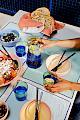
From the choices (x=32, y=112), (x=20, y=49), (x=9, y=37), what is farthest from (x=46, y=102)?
(x=9, y=37)

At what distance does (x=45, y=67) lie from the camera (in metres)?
2.01

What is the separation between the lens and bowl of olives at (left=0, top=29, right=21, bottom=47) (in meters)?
2.16

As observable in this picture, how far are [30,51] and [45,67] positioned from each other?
7.8 inches

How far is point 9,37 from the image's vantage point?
87.1 inches

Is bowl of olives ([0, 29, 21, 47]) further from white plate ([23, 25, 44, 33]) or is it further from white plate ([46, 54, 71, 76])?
white plate ([46, 54, 71, 76])

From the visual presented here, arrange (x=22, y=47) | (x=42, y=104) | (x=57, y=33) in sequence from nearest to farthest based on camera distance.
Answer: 1. (x=42, y=104)
2. (x=22, y=47)
3. (x=57, y=33)

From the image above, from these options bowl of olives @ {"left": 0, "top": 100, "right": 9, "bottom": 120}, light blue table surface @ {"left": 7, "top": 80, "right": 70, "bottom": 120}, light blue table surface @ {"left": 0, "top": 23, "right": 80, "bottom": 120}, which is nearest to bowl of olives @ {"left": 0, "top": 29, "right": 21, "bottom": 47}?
light blue table surface @ {"left": 0, "top": 23, "right": 80, "bottom": 120}

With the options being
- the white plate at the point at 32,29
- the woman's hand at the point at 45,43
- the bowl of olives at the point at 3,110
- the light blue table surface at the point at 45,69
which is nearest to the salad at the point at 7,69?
the light blue table surface at the point at 45,69

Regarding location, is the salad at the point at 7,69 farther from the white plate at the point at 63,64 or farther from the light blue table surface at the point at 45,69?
the white plate at the point at 63,64

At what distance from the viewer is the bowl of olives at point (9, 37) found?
2.16 m

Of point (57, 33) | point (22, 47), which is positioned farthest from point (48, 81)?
point (57, 33)

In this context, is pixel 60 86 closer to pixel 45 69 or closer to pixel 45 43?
pixel 45 69

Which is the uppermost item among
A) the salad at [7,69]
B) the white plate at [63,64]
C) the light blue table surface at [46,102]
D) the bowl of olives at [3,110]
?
the salad at [7,69]

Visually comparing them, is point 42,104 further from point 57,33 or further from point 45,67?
point 57,33
